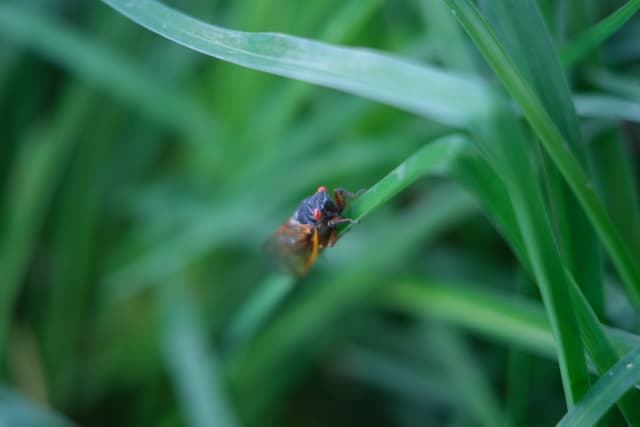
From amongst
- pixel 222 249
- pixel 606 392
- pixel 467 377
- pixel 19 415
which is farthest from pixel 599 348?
pixel 222 249

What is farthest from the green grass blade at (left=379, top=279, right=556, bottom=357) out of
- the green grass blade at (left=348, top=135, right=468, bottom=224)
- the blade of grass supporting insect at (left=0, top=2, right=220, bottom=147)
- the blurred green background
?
the blade of grass supporting insect at (left=0, top=2, right=220, bottom=147)

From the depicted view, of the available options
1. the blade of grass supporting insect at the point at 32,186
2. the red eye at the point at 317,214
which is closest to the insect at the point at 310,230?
the red eye at the point at 317,214

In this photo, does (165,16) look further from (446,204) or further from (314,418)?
(314,418)

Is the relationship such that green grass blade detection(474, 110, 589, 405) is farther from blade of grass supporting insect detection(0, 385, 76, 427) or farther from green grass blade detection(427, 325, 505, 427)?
blade of grass supporting insect detection(0, 385, 76, 427)

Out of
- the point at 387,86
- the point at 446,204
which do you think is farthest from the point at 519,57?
the point at 446,204

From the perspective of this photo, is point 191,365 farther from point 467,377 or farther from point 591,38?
point 591,38
